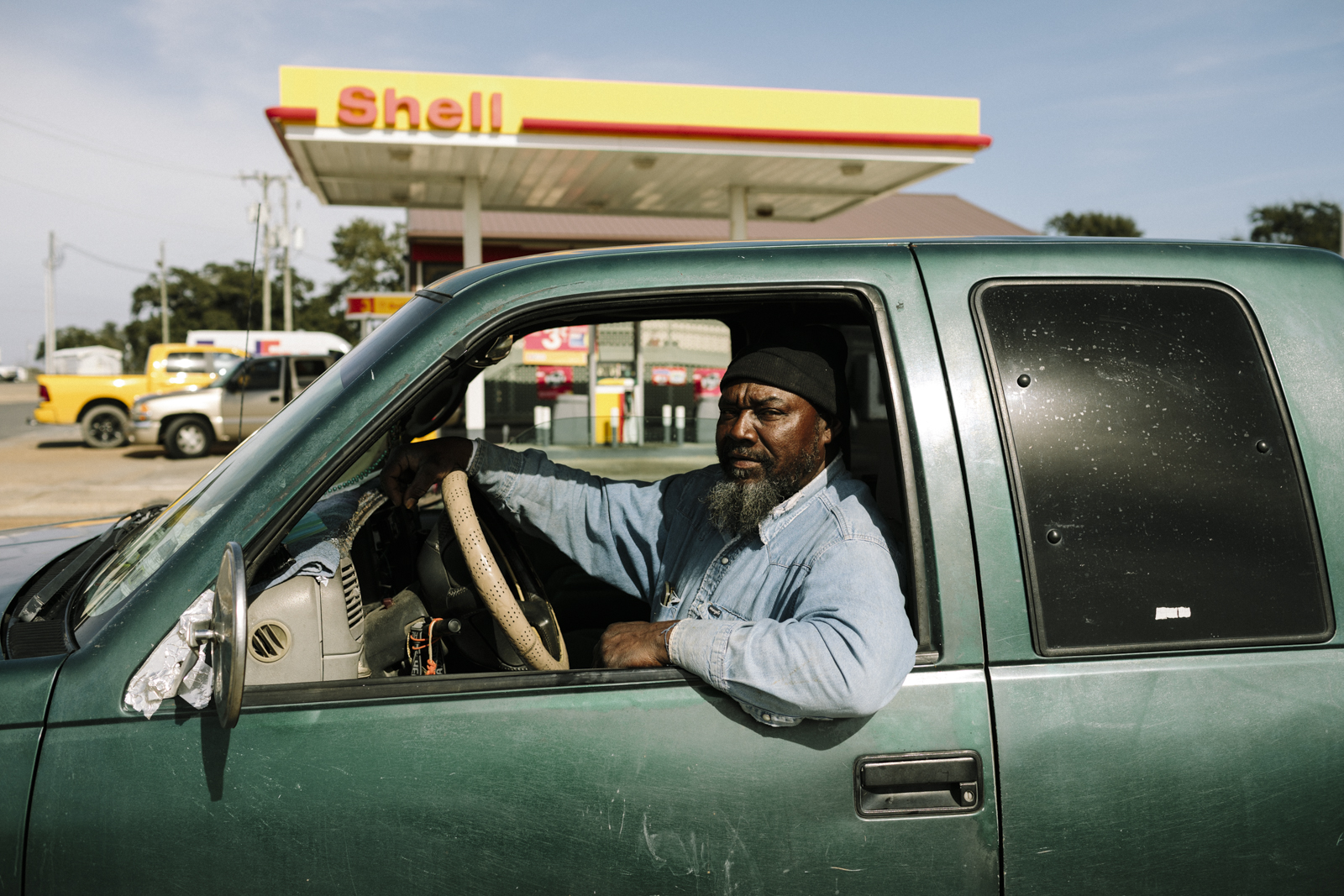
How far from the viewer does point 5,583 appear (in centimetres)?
197

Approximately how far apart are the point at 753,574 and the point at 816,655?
412 millimetres

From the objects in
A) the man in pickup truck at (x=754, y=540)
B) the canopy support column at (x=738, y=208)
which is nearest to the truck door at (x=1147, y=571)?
the man in pickup truck at (x=754, y=540)

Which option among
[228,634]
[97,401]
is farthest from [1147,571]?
[97,401]

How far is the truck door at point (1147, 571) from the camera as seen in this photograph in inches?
57.7

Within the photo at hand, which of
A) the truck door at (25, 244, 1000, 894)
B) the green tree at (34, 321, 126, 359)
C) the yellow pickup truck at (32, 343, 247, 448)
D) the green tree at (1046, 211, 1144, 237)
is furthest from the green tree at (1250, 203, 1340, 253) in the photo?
the green tree at (34, 321, 126, 359)

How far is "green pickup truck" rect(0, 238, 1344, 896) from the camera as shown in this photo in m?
1.40

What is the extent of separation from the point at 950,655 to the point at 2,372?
88.5 metres

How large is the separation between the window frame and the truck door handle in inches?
5.9

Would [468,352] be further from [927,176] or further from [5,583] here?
[927,176]

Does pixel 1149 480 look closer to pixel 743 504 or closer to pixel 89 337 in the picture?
pixel 743 504

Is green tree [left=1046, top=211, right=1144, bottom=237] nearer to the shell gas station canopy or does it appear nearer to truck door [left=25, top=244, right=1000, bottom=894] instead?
the shell gas station canopy

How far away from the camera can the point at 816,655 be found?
146 centimetres

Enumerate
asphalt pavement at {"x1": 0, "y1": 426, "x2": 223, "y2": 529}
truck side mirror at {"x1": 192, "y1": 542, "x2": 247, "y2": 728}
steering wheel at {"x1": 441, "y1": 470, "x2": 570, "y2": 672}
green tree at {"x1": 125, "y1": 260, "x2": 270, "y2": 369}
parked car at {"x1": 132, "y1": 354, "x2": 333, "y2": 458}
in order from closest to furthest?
truck side mirror at {"x1": 192, "y1": 542, "x2": 247, "y2": 728}
steering wheel at {"x1": 441, "y1": 470, "x2": 570, "y2": 672}
asphalt pavement at {"x1": 0, "y1": 426, "x2": 223, "y2": 529}
parked car at {"x1": 132, "y1": 354, "x2": 333, "y2": 458}
green tree at {"x1": 125, "y1": 260, "x2": 270, "y2": 369}

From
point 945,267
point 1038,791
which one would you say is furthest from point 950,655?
point 945,267
